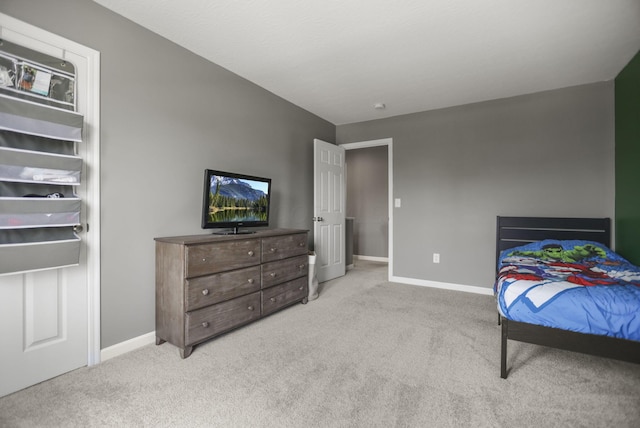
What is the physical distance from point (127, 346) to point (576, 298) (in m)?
2.93

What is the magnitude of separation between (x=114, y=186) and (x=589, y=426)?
305 cm

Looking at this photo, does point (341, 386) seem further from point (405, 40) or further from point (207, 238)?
point (405, 40)

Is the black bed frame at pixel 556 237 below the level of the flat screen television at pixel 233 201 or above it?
below

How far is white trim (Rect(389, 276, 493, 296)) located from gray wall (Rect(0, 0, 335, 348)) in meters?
2.77

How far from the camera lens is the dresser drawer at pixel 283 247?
2768 mm

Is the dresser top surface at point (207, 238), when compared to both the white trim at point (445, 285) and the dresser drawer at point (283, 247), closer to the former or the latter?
the dresser drawer at point (283, 247)

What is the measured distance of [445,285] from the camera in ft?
13.1

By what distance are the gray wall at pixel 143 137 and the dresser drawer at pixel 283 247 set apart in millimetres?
658

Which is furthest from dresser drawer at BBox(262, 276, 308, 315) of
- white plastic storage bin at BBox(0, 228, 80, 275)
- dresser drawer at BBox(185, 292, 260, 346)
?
white plastic storage bin at BBox(0, 228, 80, 275)

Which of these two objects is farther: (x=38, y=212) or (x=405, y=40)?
(x=405, y=40)

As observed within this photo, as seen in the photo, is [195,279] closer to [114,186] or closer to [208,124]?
[114,186]

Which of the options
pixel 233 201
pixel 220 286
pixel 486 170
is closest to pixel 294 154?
pixel 233 201

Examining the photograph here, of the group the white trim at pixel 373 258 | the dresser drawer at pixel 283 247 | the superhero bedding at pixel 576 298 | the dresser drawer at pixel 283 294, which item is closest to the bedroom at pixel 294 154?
the dresser drawer at pixel 283 247

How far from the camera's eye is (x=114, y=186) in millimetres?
2096
